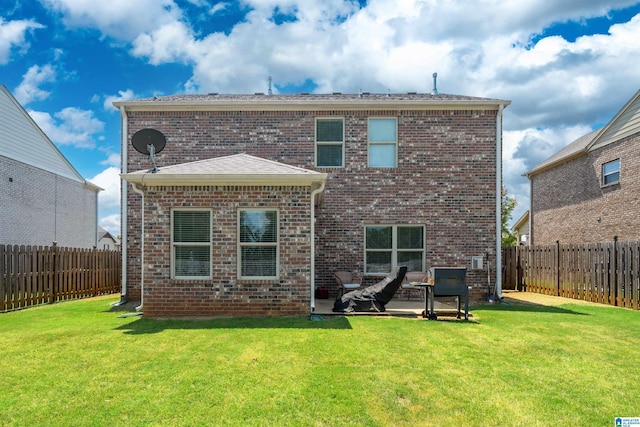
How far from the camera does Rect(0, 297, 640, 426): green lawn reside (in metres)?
3.75

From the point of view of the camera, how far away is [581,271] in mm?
12234

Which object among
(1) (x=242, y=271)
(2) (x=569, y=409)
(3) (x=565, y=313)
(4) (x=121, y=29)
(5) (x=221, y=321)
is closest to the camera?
(2) (x=569, y=409)

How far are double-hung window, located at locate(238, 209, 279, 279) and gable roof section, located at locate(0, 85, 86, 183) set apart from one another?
534 inches

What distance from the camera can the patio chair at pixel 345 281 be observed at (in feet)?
34.7

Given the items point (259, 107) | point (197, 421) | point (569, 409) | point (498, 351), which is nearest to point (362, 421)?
point (197, 421)

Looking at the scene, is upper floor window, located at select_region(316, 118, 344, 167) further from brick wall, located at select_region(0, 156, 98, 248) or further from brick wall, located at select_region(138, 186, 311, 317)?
brick wall, located at select_region(0, 156, 98, 248)

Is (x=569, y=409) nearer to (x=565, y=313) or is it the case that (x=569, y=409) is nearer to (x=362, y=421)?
(x=362, y=421)

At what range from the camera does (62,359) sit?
550 cm

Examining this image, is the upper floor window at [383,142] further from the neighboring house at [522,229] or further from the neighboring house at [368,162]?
the neighboring house at [522,229]

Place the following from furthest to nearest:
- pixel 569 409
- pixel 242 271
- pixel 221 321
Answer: pixel 242 271, pixel 221 321, pixel 569 409

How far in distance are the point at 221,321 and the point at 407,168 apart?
6.99 metres

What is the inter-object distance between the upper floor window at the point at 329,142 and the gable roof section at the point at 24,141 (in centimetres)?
1344

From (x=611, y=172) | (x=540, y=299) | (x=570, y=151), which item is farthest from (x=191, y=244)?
(x=570, y=151)

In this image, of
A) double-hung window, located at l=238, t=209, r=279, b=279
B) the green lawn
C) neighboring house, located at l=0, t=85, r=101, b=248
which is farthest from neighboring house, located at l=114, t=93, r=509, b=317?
neighboring house, located at l=0, t=85, r=101, b=248
